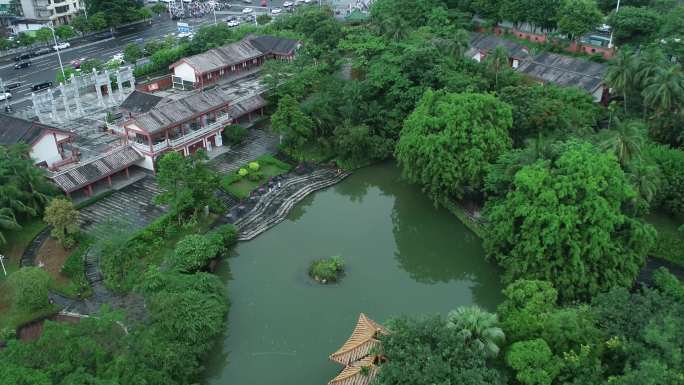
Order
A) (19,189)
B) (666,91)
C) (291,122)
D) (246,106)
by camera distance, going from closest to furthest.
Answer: (19,189) < (666,91) < (291,122) < (246,106)

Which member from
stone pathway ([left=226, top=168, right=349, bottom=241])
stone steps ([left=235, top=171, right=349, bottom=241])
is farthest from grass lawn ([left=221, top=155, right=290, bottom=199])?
stone steps ([left=235, top=171, right=349, bottom=241])

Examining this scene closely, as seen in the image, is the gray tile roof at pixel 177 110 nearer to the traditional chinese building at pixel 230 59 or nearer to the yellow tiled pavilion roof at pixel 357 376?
the traditional chinese building at pixel 230 59

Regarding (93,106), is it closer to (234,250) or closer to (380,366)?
(234,250)

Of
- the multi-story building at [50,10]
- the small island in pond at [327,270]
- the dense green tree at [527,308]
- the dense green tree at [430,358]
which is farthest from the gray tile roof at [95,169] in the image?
the multi-story building at [50,10]

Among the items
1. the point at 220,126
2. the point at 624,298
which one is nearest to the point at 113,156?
the point at 220,126

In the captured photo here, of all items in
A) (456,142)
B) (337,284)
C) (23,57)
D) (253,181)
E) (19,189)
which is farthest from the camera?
(23,57)

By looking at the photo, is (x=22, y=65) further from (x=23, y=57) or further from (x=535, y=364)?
(x=535, y=364)

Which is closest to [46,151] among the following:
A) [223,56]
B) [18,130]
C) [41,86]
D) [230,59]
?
[18,130]

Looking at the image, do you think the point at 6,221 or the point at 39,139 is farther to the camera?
the point at 39,139
